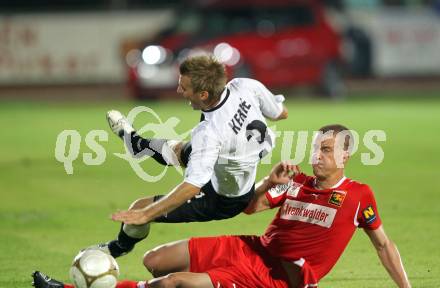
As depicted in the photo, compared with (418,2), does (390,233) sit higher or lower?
lower

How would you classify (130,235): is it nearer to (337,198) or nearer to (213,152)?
(213,152)

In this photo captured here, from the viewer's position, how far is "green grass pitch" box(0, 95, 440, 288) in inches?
343

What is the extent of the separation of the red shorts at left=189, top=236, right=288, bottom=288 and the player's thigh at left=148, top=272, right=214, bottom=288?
7 centimetres

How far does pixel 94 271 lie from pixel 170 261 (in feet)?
1.91

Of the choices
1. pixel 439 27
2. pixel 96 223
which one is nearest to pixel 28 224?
pixel 96 223

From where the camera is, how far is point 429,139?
1806 centimetres

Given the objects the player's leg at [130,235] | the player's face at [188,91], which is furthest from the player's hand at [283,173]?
the player's leg at [130,235]

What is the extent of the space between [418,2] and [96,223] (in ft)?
76.0

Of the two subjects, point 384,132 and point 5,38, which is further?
point 5,38

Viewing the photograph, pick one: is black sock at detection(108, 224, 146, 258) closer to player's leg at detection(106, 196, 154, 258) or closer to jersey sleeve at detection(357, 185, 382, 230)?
player's leg at detection(106, 196, 154, 258)

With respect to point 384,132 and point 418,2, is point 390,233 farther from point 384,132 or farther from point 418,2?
point 418,2

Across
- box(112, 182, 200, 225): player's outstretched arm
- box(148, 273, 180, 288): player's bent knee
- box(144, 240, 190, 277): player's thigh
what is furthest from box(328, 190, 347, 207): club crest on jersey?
box(148, 273, 180, 288): player's bent knee

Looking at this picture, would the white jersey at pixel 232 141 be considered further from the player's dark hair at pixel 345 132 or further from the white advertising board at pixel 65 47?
the white advertising board at pixel 65 47

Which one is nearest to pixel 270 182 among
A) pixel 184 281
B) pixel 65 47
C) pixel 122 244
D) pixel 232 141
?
pixel 232 141
